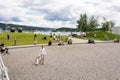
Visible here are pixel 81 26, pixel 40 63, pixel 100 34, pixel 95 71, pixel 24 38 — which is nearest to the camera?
pixel 95 71

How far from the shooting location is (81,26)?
127 m

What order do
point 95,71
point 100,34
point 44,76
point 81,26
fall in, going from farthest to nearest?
point 81,26 < point 100,34 < point 95,71 < point 44,76

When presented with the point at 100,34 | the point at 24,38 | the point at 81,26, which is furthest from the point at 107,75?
the point at 81,26

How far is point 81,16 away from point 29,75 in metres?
110

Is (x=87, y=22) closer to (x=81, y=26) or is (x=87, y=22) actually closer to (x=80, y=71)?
(x=81, y=26)

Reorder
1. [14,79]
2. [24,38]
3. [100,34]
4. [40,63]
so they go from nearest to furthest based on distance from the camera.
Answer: [14,79] → [40,63] → [24,38] → [100,34]

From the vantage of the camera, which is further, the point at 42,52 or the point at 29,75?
the point at 42,52

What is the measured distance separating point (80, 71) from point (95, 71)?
3.45 feet

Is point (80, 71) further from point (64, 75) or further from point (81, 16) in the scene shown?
point (81, 16)

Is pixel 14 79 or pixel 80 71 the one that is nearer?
pixel 14 79

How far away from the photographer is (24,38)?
64438 millimetres

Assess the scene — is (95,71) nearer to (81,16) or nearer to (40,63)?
(40,63)

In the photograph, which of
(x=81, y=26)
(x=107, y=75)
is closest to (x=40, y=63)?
(x=107, y=75)

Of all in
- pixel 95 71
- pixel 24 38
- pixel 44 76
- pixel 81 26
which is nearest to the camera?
pixel 44 76
